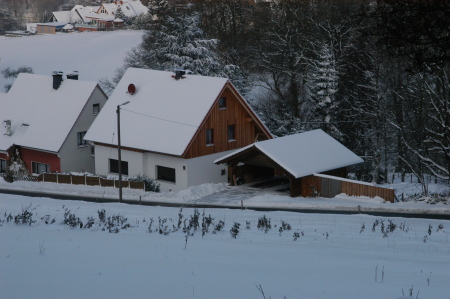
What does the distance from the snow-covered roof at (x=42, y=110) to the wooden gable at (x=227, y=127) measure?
31.3 ft

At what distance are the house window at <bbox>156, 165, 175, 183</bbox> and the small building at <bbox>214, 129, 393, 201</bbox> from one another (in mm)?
2751

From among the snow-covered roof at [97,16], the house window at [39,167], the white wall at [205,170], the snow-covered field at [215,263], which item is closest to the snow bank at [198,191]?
the white wall at [205,170]

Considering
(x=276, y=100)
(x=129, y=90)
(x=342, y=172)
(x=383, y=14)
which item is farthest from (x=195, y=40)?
(x=383, y=14)

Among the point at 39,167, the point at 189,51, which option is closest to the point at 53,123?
the point at 39,167

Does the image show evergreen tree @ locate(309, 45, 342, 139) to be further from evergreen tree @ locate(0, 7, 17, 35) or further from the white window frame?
evergreen tree @ locate(0, 7, 17, 35)

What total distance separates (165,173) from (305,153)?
7952mm

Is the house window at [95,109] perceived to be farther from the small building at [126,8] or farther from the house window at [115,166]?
the small building at [126,8]

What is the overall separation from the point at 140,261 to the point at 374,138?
37.4 m

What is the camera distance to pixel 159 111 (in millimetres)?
38219

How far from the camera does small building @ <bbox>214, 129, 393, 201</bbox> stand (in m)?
32.0

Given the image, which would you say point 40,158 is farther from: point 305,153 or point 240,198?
point 305,153

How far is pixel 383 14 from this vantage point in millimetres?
18516

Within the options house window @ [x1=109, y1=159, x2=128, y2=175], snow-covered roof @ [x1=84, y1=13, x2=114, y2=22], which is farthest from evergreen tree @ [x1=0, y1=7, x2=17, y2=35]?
house window @ [x1=109, y1=159, x2=128, y2=175]

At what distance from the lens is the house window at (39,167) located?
41.5 metres
